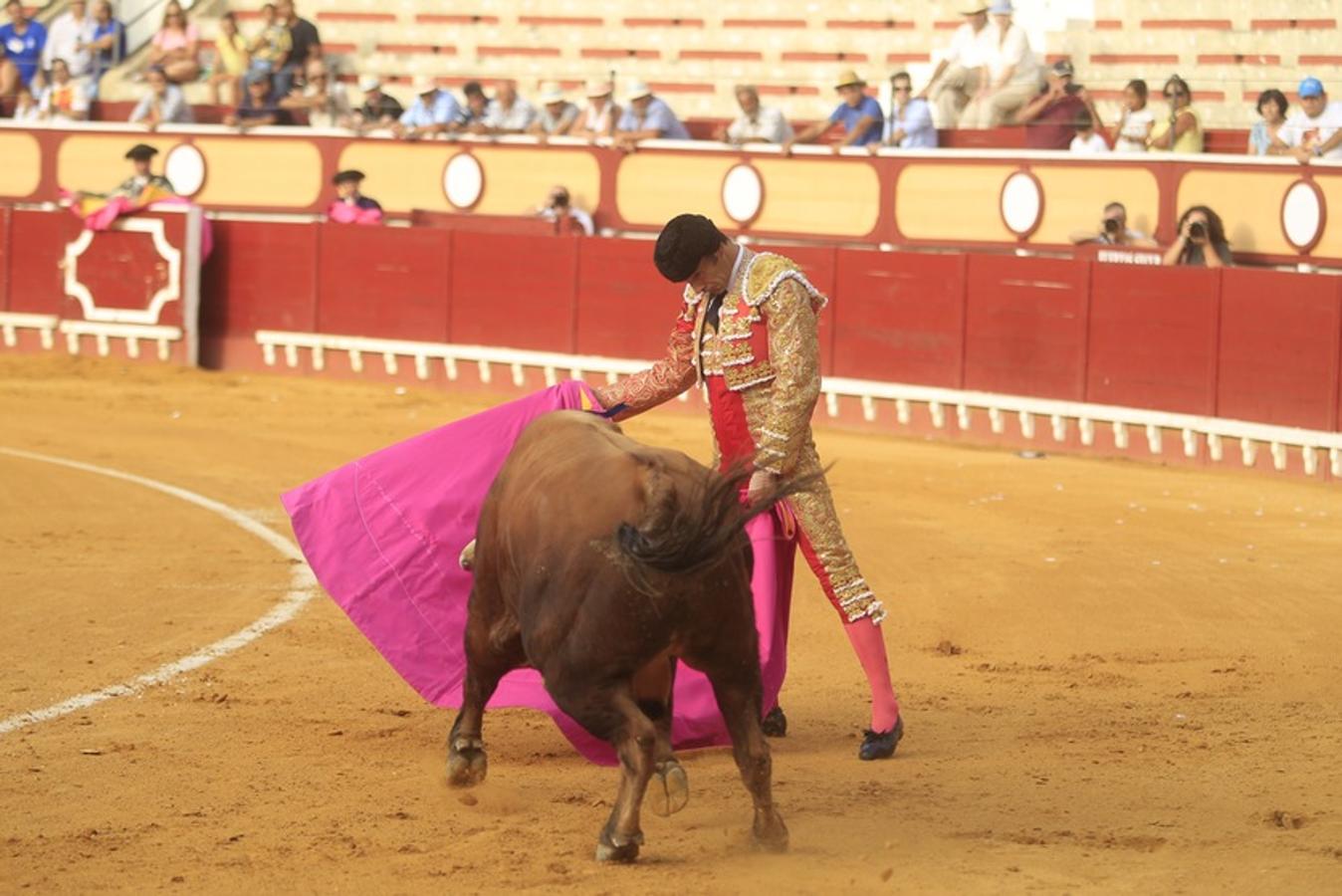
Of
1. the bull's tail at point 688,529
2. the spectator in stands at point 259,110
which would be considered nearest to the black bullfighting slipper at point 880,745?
the bull's tail at point 688,529

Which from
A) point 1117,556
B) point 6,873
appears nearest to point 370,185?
point 1117,556

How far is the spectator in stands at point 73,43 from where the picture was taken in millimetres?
18812

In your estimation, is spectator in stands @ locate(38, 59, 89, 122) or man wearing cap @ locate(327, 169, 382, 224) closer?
man wearing cap @ locate(327, 169, 382, 224)

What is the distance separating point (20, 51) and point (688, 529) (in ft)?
54.4

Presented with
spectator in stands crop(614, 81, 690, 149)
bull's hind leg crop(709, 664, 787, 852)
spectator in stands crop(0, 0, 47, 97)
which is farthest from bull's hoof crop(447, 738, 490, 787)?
spectator in stands crop(0, 0, 47, 97)

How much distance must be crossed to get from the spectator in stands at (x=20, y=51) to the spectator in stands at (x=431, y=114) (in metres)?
4.48

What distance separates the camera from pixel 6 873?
13.7ft

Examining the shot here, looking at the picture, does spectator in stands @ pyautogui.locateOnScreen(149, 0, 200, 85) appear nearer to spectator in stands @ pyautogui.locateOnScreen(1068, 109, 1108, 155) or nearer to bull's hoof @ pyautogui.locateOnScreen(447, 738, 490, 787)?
spectator in stands @ pyautogui.locateOnScreen(1068, 109, 1108, 155)

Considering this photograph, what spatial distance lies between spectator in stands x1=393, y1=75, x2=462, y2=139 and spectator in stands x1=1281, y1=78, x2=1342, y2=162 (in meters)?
6.54

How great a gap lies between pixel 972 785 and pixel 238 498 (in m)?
5.34

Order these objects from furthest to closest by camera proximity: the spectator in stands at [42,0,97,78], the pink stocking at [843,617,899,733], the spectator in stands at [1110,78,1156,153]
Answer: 1. the spectator in stands at [42,0,97,78]
2. the spectator in stands at [1110,78,1156,153]
3. the pink stocking at [843,617,899,733]

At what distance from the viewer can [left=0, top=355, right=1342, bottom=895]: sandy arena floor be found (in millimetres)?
4273

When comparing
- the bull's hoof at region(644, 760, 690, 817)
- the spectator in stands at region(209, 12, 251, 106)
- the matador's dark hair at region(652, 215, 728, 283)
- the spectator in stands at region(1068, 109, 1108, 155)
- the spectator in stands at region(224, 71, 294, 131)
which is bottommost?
the bull's hoof at region(644, 760, 690, 817)

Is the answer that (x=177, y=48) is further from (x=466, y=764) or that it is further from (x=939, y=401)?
(x=466, y=764)
